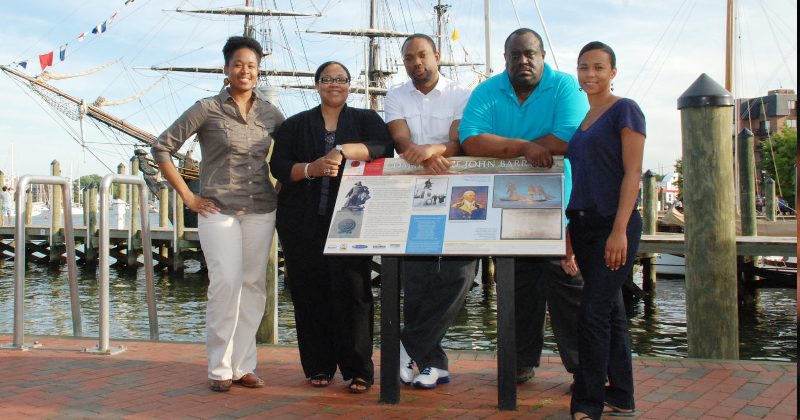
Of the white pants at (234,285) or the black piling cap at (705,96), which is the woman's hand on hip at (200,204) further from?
the black piling cap at (705,96)

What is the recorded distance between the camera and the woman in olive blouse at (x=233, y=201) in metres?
3.96

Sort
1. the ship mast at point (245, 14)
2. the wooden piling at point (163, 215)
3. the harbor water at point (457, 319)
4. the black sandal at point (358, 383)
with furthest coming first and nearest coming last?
the ship mast at point (245, 14) < the wooden piling at point (163, 215) < the harbor water at point (457, 319) < the black sandal at point (358, 383)

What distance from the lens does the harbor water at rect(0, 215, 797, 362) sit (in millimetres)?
10055

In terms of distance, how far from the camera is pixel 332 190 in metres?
4.00

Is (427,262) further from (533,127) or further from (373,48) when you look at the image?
(373,48)

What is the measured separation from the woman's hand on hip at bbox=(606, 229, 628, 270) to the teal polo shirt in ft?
2.15

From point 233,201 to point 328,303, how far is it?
836 millimetres

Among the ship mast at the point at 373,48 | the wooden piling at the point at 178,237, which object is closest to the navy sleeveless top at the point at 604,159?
the wooden piling at the point at 178,237

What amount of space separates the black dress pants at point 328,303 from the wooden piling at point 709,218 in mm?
2207

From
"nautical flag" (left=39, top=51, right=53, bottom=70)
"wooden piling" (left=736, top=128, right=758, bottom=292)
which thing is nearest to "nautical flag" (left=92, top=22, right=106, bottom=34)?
"nautical flag" (left=39, top=51, right=53, bottom=70)

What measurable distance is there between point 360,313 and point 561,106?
1.63 m

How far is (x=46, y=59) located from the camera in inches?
1028

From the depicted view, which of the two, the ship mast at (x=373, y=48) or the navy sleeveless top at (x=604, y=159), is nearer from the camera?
the navy sleeveless top at (x=604, y=159)

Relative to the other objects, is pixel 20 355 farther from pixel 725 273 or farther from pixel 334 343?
pixel 725 273
